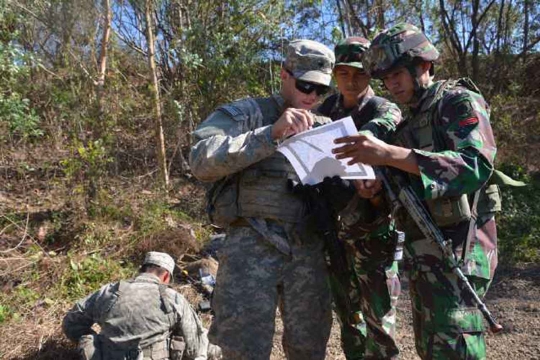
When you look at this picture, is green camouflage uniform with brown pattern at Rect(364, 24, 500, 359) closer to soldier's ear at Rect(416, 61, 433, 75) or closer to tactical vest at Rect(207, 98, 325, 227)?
soldier's ear at Rect(416, 61, 433, 75)

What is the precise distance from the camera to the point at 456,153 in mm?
1884

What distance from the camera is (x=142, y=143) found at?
29.2ft

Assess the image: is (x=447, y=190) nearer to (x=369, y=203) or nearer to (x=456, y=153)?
(x=456, y=153)

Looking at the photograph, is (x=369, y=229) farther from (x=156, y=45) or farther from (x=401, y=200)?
(x=156, y=45)

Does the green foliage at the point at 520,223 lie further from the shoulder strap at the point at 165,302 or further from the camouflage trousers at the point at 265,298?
the camouflage trousers at the point at 265,298

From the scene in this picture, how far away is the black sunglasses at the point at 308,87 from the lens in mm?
2257

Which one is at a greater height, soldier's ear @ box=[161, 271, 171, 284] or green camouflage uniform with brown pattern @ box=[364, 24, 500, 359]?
green camouflage uniform with brown pattern @ box=[364, 24, 500, 359]

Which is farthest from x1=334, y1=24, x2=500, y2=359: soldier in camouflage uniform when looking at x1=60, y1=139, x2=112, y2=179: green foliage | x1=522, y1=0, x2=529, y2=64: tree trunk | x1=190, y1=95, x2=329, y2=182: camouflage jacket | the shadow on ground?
x1=522, y1=0, x2=529, y2=64: tree trunk

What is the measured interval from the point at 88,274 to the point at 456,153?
4.32 metres

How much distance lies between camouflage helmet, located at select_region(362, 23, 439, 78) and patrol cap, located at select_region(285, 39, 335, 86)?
0.68 feet

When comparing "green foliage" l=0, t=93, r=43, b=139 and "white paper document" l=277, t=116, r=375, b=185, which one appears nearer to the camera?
"white paper document" l=277, t=116, r=375, b=185

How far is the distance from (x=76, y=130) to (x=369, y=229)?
5863mm

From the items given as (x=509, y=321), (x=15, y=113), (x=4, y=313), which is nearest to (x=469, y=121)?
(x=509, y=321)

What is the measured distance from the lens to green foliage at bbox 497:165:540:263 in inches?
240
